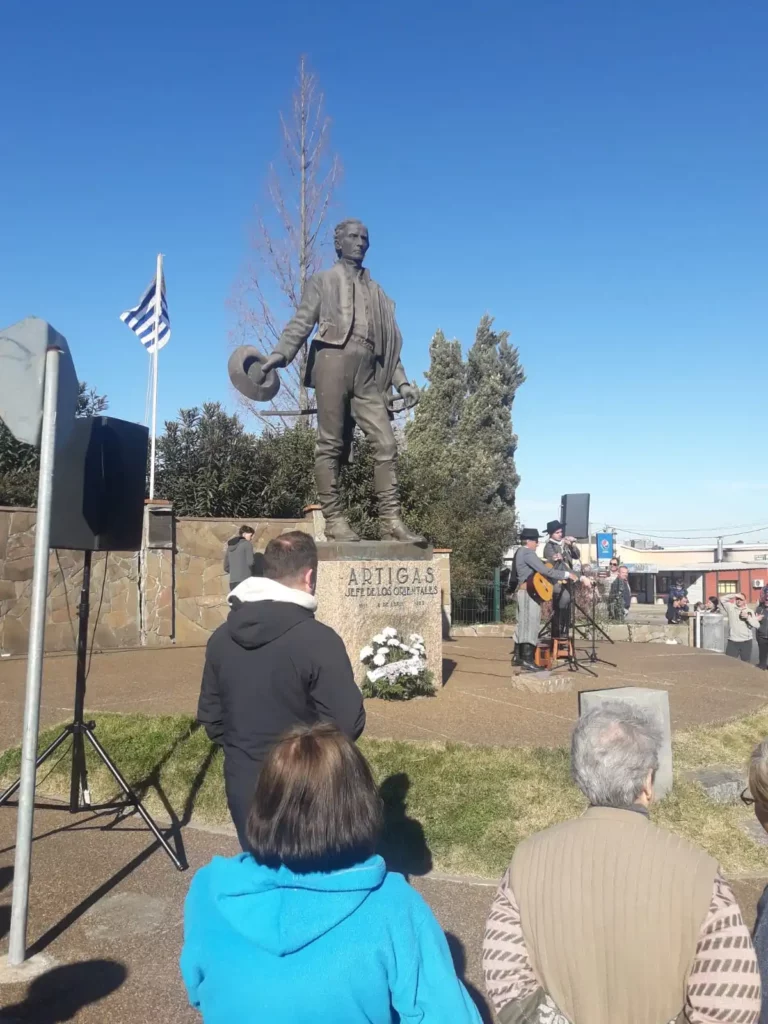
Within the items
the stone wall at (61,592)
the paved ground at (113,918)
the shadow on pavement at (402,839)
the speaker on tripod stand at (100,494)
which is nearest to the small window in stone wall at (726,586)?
the stone wall at (61,592)

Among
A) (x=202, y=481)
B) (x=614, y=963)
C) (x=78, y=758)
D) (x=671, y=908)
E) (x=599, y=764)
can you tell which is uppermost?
(x=202, y=481)

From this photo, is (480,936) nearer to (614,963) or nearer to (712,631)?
(614,963)

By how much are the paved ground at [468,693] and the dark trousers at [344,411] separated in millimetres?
2054

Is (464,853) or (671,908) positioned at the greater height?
(671,908)

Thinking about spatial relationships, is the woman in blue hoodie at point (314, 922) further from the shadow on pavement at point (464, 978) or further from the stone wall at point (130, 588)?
the stone wall at point (130, 588)

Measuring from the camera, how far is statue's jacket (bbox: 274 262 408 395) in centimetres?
806

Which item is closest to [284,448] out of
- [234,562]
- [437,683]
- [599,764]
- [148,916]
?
[234,562]

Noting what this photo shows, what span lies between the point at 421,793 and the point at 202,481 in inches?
474

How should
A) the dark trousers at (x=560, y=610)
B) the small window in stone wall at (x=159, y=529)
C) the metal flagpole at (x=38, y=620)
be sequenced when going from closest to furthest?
the metal flagpole at (x=38, y=620), the dark trousers at (x=560, y=610), the small window in stone wall at (x=159, y=529)

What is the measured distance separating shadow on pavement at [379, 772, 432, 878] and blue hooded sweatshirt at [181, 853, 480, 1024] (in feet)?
8.30

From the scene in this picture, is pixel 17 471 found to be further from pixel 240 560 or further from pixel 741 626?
pixel 741 626

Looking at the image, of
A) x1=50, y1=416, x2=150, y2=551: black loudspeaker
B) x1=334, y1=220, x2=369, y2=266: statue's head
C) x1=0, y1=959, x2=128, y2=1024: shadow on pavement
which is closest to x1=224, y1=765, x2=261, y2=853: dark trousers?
x1=0, y1=959, x2=128, y2=1024: shadow on pavement

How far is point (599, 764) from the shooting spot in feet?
6.41

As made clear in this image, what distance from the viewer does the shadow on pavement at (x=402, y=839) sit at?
177 inches
